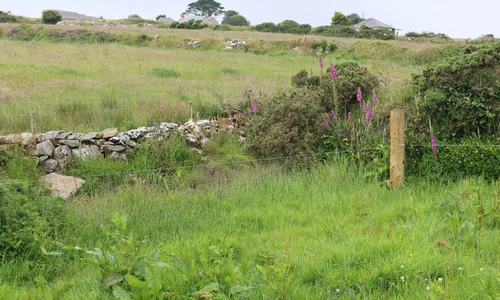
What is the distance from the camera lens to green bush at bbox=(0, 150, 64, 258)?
4816 mm

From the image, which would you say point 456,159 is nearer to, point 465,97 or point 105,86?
point 465,97

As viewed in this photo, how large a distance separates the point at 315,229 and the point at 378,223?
2.31ft

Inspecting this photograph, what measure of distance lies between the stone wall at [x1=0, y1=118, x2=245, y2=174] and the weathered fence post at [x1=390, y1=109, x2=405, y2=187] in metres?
4.14

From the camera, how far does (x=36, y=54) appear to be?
23.7 m

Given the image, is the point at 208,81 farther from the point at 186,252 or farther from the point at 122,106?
the point at 186,252

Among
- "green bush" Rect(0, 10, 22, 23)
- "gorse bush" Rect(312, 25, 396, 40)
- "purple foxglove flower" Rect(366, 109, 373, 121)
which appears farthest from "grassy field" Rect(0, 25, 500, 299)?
"green bush" Rect(0, 10, 22, 23)

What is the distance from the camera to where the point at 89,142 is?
9.59 metres

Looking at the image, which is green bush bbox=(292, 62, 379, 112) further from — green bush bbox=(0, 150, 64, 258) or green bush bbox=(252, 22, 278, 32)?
green bush bbox=(252, 22, 278, 32)

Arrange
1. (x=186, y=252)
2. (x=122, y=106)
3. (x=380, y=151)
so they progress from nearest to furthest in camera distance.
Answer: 1. (x=186, y=252)
2. (x=380, y=151)
3. (x=122, y=106)

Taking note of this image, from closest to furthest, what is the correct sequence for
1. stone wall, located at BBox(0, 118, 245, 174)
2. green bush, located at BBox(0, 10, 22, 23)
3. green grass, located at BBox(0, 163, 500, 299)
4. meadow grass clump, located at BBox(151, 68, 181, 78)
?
green grass, located at BBox(0, 163, 500, 299), stone wall, located at BBox(0, 118, 245, 174), meadow grass clump, located at BBox(151, 68, 181, 78), green bush, located at BBox(0, 10, 22, 23)

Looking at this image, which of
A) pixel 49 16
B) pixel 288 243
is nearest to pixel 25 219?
pixel 288 243

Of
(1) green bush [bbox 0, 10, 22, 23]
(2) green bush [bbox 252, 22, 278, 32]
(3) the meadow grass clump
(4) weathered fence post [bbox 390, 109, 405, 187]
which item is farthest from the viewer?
(2) green bush [bbox 252, 22, 278, 32]

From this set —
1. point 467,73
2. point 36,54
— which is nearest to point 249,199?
point 467,73

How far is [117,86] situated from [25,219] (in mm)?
10679
